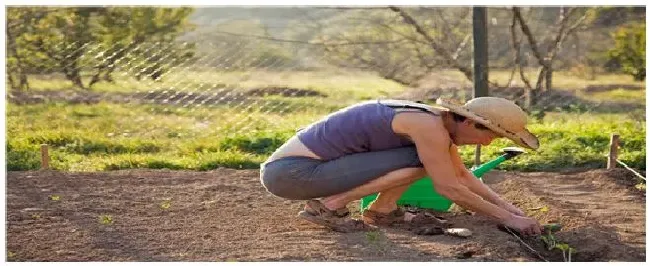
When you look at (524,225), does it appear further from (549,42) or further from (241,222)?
(549,42)

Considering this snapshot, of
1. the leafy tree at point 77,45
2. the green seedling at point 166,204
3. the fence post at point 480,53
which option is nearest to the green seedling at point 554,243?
the green seedling at point 166,204

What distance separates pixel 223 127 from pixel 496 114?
4292mm

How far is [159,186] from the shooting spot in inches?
211

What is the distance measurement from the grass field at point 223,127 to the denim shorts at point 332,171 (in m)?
1.95

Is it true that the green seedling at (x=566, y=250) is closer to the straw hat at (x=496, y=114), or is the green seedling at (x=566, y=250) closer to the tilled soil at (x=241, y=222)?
the tilled soil at (x=241, y=222)

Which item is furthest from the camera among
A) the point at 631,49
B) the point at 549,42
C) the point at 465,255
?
the point at 549,42

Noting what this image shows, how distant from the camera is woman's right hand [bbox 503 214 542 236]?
4023 millimetres

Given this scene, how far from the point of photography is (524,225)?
4027mm

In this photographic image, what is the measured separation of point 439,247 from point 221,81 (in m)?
5.44

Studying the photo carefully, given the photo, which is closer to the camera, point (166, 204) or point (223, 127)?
point (166, 204)

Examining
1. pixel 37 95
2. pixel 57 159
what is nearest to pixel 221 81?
pixel 37 95

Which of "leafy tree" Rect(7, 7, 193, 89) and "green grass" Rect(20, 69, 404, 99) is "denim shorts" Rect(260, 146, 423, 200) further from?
"leafy tree" Rect(7, 7, 193, 89)

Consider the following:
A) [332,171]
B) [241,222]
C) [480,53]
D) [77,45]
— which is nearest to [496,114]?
[332,171]
